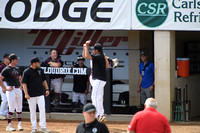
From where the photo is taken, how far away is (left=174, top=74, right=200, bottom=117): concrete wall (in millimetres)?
14448

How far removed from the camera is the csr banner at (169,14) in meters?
12.9

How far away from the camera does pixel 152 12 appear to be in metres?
13.0

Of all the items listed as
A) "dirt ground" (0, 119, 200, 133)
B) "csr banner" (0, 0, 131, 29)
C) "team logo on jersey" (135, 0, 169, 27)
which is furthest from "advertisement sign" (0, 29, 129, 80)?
"dirt ground" (0, 119, 200, 133)

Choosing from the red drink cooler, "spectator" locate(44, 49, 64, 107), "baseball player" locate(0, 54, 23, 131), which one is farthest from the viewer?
the red drink cooler

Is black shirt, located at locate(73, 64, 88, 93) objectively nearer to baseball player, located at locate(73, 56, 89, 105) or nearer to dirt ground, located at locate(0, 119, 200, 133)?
baseball player, located at locate(73, 56, 89, 105)

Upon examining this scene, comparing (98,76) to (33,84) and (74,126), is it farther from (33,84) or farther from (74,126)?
(74,126)

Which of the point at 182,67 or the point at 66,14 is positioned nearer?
the point at 66,14

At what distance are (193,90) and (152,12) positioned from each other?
3.45 m

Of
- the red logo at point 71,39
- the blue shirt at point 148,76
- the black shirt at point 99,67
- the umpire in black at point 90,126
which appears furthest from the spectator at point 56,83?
the umpire in black at point 90,126

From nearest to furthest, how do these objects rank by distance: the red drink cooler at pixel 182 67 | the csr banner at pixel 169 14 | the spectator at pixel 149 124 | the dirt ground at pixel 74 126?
the spectator at pixel 149 124 < the dirt ground at pixel 74 126 < the csr banner at pixel 169 14 < the red drink cooler at pixel 182 67

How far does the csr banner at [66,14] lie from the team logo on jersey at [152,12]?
307mm

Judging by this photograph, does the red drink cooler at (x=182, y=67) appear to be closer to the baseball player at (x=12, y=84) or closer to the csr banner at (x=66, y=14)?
the csr banner at (x=66, y=14)

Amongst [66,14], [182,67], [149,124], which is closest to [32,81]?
[66,14]

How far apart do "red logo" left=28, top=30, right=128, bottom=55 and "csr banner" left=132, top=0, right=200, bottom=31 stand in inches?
114
